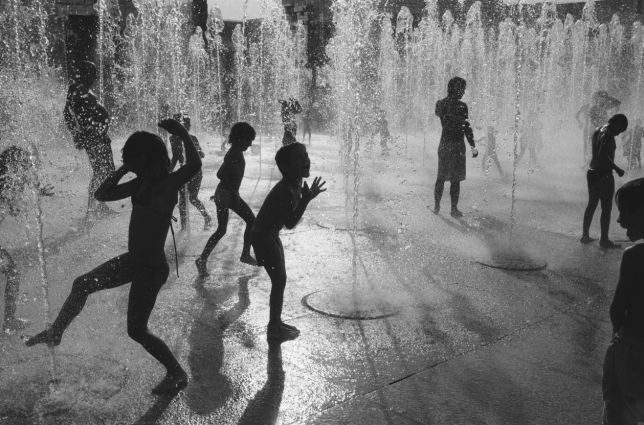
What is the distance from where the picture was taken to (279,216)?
396 cm

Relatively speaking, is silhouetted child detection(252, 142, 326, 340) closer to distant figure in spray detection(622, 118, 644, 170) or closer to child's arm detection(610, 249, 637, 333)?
child's arm detection(610, 249, 637, 333)

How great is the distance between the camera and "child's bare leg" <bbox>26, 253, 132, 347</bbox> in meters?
3.26

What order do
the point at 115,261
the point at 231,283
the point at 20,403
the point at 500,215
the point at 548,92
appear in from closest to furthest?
1. the point at 20,403
2. the point at 115,261
3. the point at 231,283
4. the point at 500,215
5. the point at 548,92

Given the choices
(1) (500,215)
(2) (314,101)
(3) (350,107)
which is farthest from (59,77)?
(1) (500,215)

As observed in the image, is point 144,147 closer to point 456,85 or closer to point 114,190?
point 114,190

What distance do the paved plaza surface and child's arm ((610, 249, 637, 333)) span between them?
0.87m

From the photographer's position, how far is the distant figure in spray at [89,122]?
750 cm

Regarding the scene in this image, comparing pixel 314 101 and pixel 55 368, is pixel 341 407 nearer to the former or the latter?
pixel 55 368

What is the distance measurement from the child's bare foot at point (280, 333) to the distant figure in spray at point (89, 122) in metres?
4.55

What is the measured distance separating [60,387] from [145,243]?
908 millimetres

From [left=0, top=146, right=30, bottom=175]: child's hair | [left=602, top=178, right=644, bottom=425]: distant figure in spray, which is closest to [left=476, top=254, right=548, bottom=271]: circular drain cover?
[left=602, top=178, right=644, bottom=425]: distant figure in spray

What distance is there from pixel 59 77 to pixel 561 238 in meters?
23.0

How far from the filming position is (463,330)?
13.8 feet

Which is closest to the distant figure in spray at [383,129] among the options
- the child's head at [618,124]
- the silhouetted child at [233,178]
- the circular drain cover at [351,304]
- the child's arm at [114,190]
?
the child's head at [618,124]
